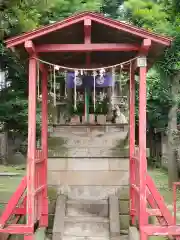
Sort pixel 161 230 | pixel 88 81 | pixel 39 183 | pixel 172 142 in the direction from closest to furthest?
pixel 161 230
pixel 39 183
pixel 88 81
pixel 172 142

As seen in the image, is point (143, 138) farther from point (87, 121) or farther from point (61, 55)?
point (87, 121)

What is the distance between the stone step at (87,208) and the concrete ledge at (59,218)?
7.3 inches

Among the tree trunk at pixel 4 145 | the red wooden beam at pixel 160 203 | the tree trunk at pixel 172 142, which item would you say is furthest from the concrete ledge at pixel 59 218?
the tree trunk at pixel 4 145

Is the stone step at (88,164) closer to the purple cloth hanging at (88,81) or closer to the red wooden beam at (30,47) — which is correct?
the purple cloth hanging at (88,81)

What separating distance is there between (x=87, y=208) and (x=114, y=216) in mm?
912

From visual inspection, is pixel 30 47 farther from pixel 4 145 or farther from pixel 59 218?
pixel 4 145

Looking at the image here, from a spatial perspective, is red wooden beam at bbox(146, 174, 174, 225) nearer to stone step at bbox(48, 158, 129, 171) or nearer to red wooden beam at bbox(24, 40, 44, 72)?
stone step at bbox(48, 158, 129, 171)

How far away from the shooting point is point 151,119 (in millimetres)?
23656

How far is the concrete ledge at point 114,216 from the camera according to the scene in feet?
26.9

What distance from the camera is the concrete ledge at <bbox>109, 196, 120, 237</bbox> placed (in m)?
8.18

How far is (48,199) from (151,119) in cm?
1498

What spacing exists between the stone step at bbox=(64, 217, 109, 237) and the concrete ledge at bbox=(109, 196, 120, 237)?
0.16 metres

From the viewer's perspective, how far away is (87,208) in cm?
929

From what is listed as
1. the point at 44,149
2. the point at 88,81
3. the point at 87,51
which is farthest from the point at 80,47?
the point at 88,81
